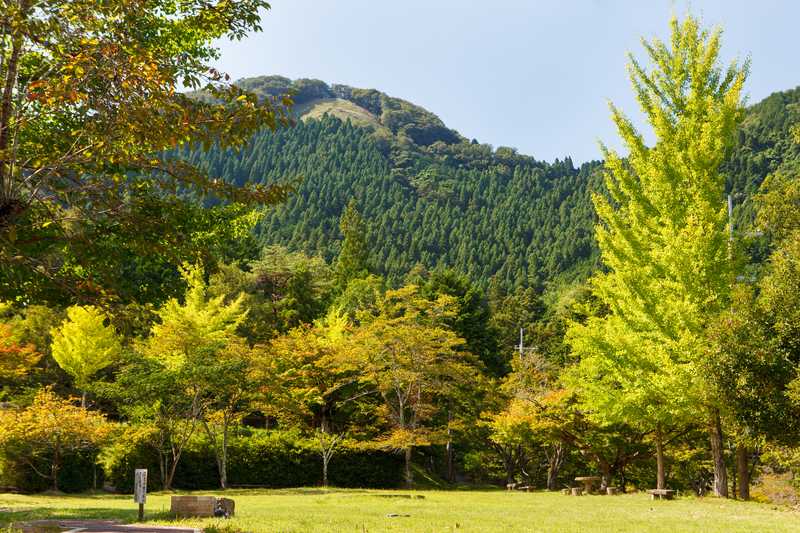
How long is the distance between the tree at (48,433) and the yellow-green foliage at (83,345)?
653 centimetres

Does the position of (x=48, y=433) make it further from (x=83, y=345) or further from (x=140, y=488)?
(x=140, y=488)

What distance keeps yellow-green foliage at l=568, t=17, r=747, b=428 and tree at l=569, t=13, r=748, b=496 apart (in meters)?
0.03

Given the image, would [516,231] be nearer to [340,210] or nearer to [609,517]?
[340,210]

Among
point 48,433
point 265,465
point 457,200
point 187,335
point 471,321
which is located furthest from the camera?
point 457,200

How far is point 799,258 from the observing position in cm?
1462

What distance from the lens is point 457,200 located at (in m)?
159

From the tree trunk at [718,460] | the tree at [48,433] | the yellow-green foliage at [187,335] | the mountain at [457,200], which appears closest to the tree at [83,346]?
the yellow-green foliage at [187,335]

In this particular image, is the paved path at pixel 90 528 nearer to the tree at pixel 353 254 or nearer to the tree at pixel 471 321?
the tree at pixel 471 321

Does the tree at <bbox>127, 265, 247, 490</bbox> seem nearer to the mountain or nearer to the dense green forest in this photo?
the dense green forest

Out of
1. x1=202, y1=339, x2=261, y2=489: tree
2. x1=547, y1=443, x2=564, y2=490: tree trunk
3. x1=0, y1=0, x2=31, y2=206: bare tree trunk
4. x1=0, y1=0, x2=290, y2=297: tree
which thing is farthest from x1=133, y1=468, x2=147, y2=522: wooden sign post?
x1=547, y1=443, x2=564, y2=490: tree trunk

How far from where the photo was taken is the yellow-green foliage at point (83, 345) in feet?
97.9

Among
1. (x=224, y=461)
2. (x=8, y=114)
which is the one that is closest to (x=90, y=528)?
(x=8, y=114)

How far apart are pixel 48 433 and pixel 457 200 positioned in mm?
140810

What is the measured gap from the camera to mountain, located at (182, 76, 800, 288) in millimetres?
107125
